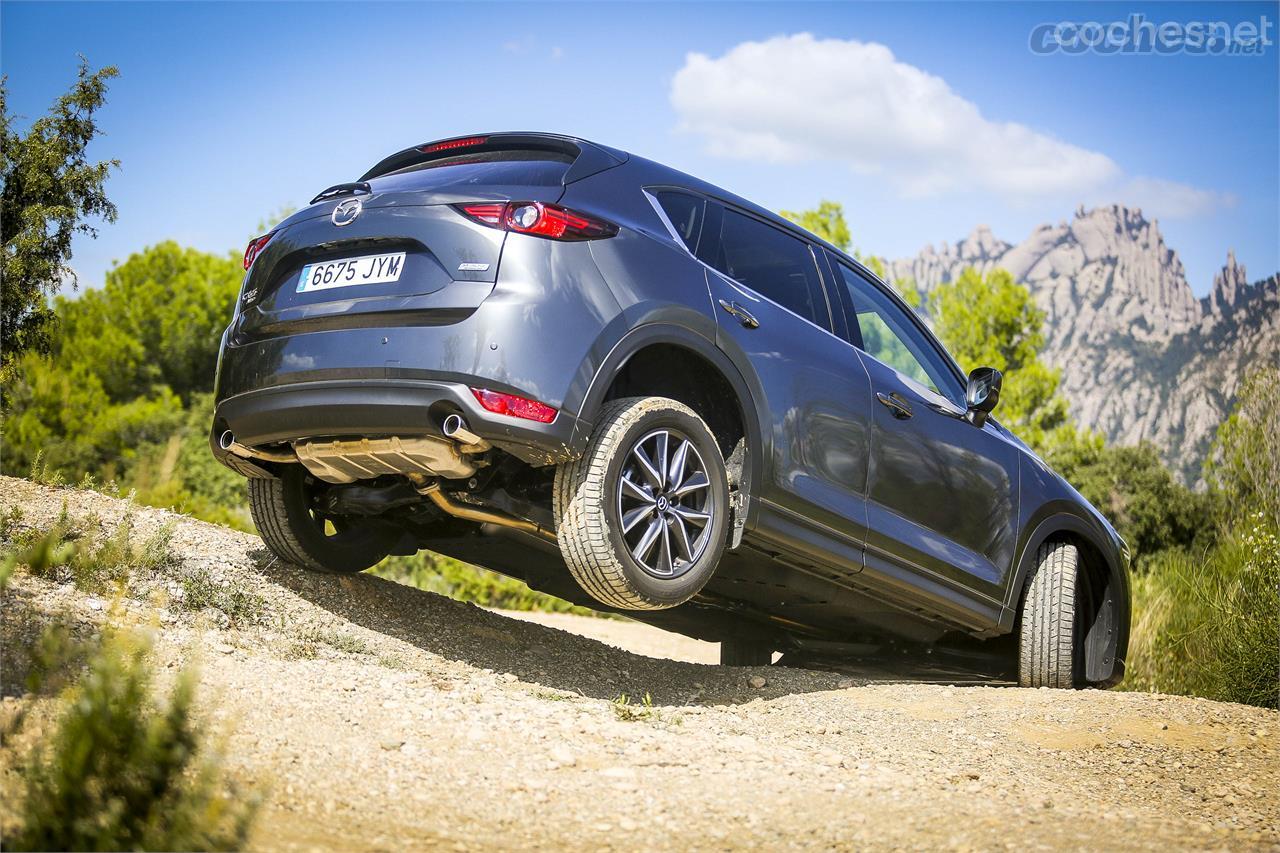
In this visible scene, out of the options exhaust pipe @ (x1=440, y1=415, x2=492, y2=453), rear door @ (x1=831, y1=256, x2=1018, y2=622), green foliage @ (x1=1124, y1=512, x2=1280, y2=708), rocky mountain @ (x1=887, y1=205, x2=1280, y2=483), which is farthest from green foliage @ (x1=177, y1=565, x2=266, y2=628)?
rocky mountain @ (x1=887, y1=205, x2=1280, y2=483)

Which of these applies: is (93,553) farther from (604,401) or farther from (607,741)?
(607,741)

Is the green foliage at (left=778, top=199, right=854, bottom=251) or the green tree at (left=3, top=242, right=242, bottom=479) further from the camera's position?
the green tree at (left=3, top=242, right=242, bottom=479)

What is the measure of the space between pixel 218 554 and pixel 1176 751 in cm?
442

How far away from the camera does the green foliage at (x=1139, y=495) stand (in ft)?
61.7

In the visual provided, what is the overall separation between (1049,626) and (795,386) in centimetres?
252

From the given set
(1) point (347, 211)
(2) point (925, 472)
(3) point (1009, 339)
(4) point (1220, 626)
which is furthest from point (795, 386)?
(3) point (1009, 339)

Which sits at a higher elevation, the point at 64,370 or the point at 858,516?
the point at 64,370

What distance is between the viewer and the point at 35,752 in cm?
263

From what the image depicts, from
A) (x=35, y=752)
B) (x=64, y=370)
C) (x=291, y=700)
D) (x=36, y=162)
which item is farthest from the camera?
Answer: (x=64, y=370)

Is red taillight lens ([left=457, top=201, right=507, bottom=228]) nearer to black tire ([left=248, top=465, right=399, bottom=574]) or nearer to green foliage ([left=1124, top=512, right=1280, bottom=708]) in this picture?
black tire ([left=248, top=465, right=399, bottom=574])

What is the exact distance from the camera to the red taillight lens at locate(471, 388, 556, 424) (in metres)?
3.82

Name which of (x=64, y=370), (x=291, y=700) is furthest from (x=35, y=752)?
(x=64, y=370)

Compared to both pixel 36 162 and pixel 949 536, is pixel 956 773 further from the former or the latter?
pixel 36 162

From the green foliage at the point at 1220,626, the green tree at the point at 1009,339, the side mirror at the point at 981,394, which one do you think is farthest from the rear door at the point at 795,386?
the green tree at the point at 1009,339
